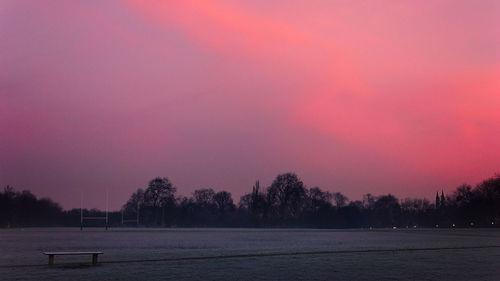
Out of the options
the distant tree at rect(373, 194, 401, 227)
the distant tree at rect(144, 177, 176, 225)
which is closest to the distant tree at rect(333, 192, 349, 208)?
the distant tree at rect(373, 194, 401, 227)

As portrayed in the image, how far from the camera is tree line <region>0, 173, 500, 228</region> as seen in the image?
117750 millimetres

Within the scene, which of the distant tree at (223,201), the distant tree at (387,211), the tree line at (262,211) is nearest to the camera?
the tree line at (262,211)

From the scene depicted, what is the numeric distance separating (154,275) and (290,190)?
369 feet

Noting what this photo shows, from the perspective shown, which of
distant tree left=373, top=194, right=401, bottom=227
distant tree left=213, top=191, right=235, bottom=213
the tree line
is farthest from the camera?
distant tree left=373, top=194, right=401, bottom=227

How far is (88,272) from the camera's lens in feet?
66.1

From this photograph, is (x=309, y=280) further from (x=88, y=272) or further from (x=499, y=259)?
(x=499, y=259)

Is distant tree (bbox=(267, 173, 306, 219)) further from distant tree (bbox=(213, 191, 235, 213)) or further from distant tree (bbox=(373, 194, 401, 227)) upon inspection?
distant tree (bbox=(373, 194, 401, 227))

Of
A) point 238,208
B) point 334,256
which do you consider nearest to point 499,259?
point 334,256

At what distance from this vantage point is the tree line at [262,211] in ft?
386

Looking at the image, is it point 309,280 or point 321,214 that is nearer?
point 309,280

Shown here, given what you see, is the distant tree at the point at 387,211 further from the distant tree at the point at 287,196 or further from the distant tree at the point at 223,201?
the distant tree at the point at 223,201

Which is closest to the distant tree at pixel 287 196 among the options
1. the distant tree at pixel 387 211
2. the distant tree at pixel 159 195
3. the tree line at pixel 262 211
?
the tree line at pixel 262 211

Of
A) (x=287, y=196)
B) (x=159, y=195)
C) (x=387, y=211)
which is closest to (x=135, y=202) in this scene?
(x=159, y=195)

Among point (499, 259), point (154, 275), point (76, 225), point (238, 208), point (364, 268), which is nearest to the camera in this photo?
point (154, 275)
